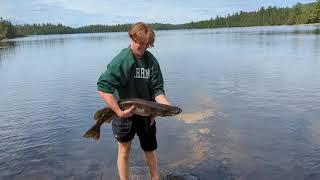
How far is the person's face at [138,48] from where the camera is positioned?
20.1 feet

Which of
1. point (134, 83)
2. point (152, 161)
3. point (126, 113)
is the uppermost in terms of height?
point (134, 83)

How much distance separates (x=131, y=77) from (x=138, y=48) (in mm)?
432

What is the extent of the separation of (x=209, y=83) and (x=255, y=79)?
7.73 feet

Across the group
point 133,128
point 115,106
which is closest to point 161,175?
point 133,128

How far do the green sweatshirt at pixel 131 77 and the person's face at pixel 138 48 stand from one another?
0.19 ft

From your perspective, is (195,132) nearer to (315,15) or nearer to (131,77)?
(131,77)

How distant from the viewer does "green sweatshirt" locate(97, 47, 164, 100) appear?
623cm

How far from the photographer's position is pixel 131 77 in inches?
249

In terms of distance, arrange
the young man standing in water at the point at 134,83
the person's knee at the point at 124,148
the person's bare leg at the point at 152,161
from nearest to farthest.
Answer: the young man standing in water at the point at 134,83 < the person's knee at the point at 124,148 < the person's bare leg at the point at 152,161

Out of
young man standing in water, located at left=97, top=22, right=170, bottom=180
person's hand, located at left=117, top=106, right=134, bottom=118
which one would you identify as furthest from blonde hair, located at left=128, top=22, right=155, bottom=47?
person's hand, located at left=117, top=106, right=134, bottom=118

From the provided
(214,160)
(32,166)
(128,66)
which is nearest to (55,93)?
(32,166)

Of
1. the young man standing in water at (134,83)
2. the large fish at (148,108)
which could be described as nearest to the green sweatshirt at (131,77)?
the young man standing in water at (134,83)

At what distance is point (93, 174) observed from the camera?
28.8 ft

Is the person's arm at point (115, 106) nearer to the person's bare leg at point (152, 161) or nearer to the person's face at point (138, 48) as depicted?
the person's face at point (138, 48)
